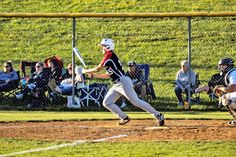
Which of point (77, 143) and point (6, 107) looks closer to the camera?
point (77, 143)

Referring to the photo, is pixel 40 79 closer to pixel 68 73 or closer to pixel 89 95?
pixel 89 95

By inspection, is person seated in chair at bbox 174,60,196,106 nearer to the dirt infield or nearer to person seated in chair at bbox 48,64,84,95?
person seated in chair at bbox 48,64,84,95

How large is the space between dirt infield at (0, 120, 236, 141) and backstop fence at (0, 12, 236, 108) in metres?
9.06

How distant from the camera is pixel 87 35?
30422 mm

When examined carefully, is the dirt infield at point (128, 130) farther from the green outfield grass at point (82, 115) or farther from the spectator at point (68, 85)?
the spectator at point (68, 85)

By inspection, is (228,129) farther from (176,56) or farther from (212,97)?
(176,56)

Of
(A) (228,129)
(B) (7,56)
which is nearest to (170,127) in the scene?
(A) (228,129)

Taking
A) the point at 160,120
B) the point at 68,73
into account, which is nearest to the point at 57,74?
the point at 68,73

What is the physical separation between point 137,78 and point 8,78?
365cm

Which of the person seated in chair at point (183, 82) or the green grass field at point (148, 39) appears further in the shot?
the green grass field at point (148, 39)

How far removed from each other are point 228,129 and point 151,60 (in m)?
12.5

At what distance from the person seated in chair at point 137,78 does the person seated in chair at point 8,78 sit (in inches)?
125

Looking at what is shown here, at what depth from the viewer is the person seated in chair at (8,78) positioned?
903 inches

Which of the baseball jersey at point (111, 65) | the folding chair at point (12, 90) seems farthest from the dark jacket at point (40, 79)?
the baseball jersey at point (111, 65)
